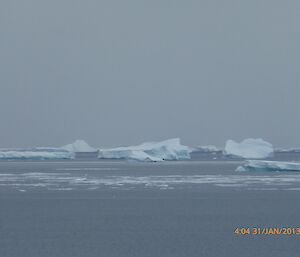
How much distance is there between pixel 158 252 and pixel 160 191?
514 inches

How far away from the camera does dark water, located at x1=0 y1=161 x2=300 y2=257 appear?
38.2ft

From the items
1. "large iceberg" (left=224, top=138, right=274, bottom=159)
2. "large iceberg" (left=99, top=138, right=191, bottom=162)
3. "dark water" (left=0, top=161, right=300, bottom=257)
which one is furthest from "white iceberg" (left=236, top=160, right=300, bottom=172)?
"large iceberg" (left=99, top=138, right=191, bottom=162)

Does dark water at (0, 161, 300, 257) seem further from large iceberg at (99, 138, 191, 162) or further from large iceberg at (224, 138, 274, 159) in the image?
large iceberg at (99, 138, 191, 162)

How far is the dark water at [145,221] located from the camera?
458 inches

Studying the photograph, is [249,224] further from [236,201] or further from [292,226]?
[236,201]

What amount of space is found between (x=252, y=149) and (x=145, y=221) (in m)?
41.4

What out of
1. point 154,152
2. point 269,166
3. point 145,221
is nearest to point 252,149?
point 154,152

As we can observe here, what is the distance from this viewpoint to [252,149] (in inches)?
2212

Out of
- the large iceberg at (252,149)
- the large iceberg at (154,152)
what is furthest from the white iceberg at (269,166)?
the large iceberg at (154,152)

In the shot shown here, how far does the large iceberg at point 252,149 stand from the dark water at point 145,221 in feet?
101

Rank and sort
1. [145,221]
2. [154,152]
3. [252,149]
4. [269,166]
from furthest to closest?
1. [154,152]
2. [252,149]
3. [269,166]
4. [145,221]

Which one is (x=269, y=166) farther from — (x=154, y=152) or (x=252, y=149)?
(x=154, y=152)

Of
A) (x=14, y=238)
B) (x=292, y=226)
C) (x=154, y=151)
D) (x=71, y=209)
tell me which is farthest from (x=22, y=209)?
(x=154, y=151)

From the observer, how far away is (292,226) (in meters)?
14.3
